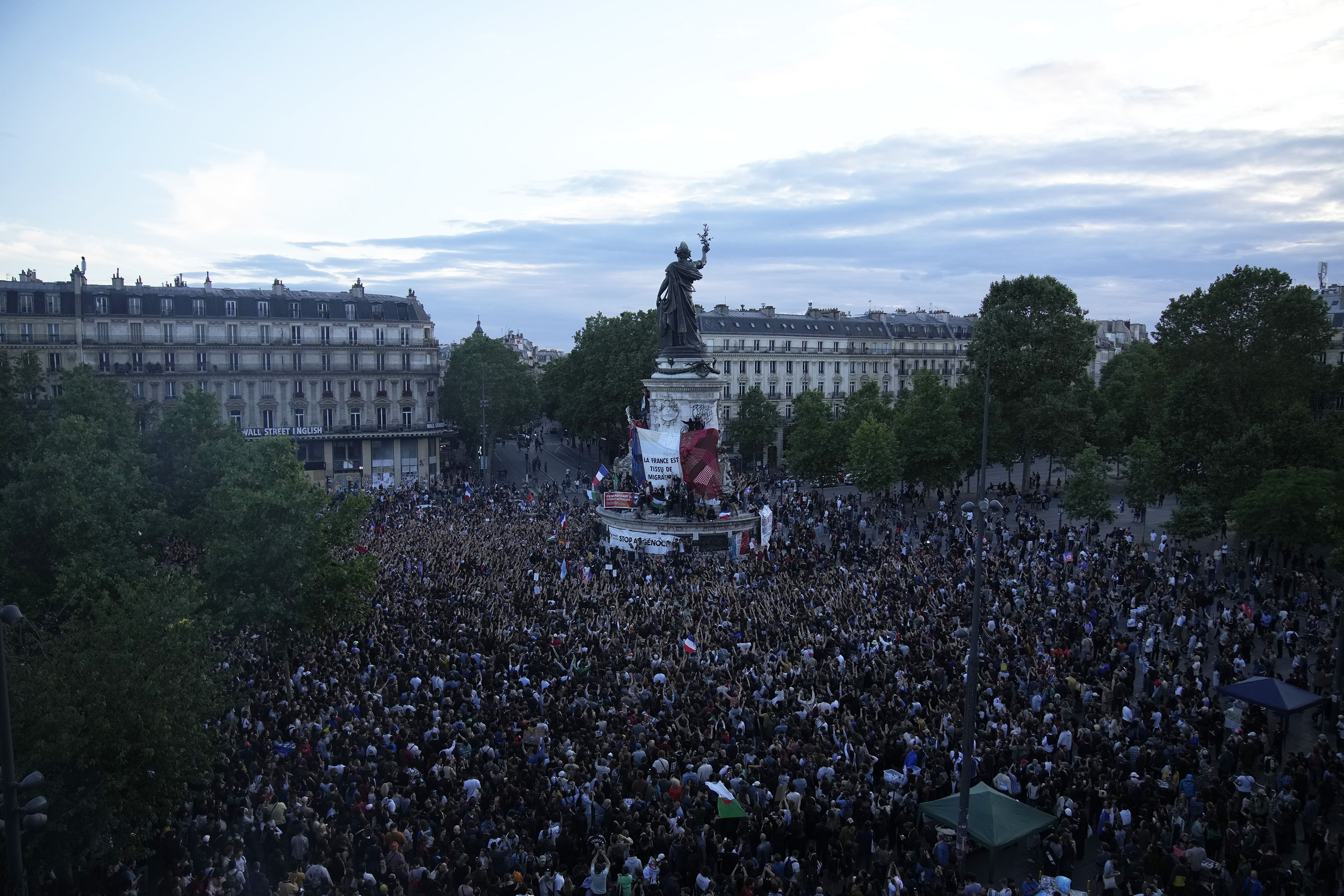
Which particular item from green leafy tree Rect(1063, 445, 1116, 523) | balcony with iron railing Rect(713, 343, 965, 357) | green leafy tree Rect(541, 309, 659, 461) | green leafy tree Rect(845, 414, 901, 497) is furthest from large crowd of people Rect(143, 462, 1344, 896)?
balcony with iron railing Rect(713, 343, 965, 357)

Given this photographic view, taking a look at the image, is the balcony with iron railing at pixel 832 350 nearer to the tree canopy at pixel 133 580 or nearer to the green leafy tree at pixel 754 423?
the green leafy tree at pixel 754 423

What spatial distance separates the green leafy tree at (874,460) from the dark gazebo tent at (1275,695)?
3484 cm

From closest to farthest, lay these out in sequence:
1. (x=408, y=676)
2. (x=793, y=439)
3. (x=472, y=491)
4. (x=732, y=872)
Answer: (x=732, y=872) < (x=408, y=676) < (x=472, y=491) < (x=793, y=439)

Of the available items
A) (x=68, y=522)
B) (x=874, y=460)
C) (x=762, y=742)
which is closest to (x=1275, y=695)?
(x=762, y=742)

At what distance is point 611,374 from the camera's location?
70.9 m

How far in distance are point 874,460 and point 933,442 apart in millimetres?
3574

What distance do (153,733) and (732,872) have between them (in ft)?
30.5

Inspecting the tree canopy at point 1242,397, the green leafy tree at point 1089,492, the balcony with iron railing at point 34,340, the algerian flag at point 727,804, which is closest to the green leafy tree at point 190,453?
the algerian flag at point 727,804

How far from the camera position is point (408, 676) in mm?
23062

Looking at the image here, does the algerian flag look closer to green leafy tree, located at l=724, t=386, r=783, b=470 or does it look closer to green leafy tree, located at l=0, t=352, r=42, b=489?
green leafy tree, located at l=0, t=352, r=42, b=489

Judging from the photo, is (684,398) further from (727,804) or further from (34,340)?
(34,340)

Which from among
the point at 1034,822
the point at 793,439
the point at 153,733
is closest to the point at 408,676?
the point at 153,733

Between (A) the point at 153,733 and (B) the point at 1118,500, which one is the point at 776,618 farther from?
(B) the point at 1118,500

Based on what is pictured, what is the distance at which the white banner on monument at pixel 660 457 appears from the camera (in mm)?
42344
